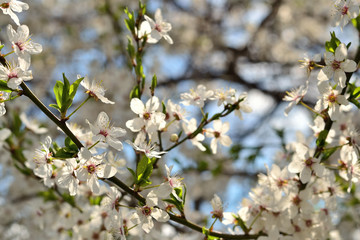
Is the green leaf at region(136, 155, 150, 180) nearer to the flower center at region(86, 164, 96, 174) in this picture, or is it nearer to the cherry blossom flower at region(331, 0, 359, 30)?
the flower center at region(86, 164, 96, 174)

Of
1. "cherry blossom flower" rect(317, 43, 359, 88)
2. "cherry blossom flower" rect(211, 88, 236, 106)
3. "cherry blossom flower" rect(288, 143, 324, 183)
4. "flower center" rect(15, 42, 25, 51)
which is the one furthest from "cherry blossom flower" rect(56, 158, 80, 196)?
"cherry blossom flower" rect(317, 43, 359, 88)

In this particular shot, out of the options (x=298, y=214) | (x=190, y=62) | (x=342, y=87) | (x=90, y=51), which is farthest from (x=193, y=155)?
(x=342, y=87)

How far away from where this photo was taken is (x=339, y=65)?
126cm

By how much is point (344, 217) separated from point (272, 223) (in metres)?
1.31

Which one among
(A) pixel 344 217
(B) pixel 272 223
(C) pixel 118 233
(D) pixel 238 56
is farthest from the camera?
(D) pixel 238 56

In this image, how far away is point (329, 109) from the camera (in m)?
1.31

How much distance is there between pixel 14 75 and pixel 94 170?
34cm

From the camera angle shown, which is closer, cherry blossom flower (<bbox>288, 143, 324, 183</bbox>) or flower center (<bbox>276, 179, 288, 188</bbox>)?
cherry blossom flower (<bbox>288, 143, 324, 183</bbox>)

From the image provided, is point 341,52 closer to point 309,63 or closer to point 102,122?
point 309,63

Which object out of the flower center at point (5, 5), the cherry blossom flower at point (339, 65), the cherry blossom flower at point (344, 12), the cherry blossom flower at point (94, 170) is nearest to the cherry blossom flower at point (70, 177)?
the cherry blossom flower at point (94, 170)

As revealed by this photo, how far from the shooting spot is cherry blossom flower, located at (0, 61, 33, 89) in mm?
1060

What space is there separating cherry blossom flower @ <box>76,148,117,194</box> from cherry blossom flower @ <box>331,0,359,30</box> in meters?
0.86

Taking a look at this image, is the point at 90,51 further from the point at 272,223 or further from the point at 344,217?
the point at 272,223

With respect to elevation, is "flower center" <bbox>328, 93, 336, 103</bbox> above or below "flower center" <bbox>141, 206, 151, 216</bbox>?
above
